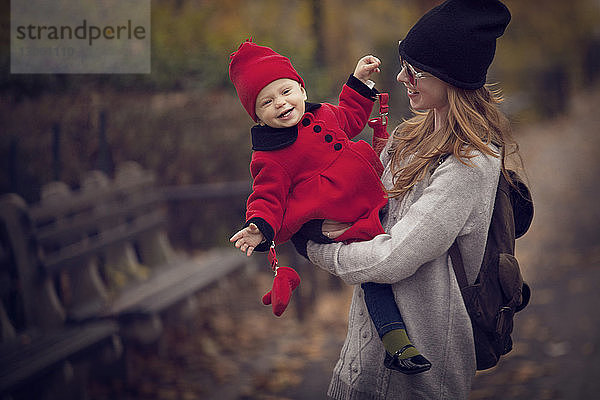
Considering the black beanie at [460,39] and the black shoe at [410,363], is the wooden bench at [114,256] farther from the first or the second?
the black beanie at [460,39]

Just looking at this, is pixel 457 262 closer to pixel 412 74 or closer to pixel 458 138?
pixel 458 138

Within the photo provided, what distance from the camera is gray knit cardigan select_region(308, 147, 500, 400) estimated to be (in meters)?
1.73

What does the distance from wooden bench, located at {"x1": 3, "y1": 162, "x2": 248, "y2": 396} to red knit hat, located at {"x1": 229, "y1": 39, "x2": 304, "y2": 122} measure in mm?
2183

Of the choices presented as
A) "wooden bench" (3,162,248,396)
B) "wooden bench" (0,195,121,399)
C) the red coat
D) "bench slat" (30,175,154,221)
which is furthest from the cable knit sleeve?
"bench slat" (30,175,154,221)

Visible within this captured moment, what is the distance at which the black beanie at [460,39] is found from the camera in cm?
173

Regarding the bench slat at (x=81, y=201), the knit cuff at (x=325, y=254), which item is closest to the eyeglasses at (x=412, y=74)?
the knit cuff at (x=325, y=254)

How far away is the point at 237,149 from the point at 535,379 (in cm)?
265

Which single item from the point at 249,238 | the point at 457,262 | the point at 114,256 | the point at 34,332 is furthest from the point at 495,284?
the point at 114,256

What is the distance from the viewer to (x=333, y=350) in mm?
4895

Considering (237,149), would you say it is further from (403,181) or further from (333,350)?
(403,181)

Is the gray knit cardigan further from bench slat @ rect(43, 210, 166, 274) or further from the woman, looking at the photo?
bench slat @ rect(43, 210, 166, 274)

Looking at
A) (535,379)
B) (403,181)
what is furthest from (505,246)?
(535,379)

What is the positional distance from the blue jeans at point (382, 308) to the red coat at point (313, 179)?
0.48 feet

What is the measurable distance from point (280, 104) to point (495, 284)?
741mm
